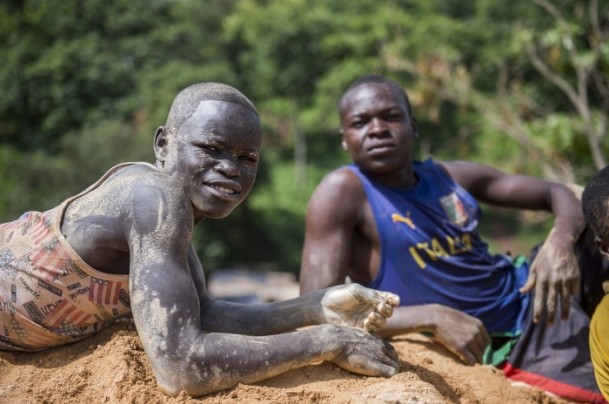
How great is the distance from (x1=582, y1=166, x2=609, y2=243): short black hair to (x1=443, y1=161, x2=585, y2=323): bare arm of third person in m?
0.46

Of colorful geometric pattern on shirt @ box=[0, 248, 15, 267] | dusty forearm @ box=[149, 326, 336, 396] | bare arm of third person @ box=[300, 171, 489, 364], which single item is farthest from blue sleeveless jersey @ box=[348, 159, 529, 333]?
colorful geometric pattern on shirt @ box=[0, 248, 15, 267]

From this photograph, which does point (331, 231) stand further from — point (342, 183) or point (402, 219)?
point (402, 219)

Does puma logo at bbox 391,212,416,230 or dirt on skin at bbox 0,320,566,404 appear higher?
puma logo at bbox 391,212,416,230

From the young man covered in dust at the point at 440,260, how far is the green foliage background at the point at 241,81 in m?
13.0

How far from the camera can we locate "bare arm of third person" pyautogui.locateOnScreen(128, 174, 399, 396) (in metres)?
2.07

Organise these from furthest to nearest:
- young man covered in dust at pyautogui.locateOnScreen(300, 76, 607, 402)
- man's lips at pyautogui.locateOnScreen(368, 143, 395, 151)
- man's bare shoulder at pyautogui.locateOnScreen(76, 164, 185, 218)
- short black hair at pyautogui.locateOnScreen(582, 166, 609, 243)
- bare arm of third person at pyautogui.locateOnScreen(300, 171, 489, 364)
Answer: man's lips at pyautogui.locateOnScreen(368, 143, 395, 151) < young man covered in dust at pyautogui.locateOnScreen(300, 76, 607, 402) < bare arm of third person at pyautogui.locateOnScreen(300, 171, 489, 364) < short black hair at pyautogui.locateOnScreen(582, 166, 609, 243) < man's bare shoulder at pyautogui.locateOnScreen(76, 164, 185, 218)

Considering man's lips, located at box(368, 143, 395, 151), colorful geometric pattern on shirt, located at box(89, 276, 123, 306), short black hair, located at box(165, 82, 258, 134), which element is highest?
short black hair, located at box(165, 82, 258, 134)

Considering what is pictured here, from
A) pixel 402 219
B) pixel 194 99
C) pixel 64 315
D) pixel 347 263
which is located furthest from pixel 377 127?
pixel 64 315

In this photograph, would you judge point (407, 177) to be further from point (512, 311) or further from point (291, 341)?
point (291, 341)

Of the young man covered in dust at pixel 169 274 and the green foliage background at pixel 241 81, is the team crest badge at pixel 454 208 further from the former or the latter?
the green foliage background at pixel 241 81

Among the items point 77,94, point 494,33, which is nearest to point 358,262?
point 494,33

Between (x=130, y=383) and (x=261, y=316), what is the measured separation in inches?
23.5

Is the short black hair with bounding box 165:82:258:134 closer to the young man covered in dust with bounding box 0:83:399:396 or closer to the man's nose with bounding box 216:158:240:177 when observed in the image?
the young man covered in dust with bounding box 0:83:399:396

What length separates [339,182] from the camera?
11.0ft
